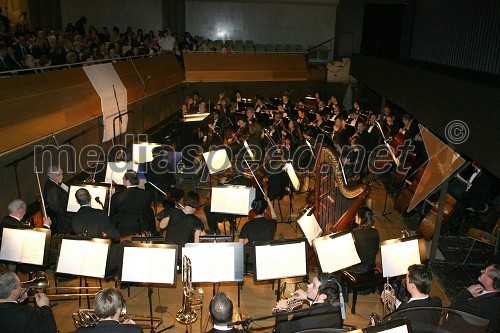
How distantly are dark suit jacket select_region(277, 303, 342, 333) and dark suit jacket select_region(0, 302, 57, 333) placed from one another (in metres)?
2.29

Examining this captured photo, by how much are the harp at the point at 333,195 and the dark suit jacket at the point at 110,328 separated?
3.78 m

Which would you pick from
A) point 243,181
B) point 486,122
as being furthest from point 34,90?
point 486,122

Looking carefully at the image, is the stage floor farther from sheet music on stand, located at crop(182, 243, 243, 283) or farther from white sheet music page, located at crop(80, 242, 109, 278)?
white sheet music page, located at crop(80, 242, 109, 278)

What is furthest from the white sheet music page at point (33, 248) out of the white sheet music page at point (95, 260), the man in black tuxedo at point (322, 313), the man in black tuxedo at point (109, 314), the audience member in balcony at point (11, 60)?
the audience member in balcony at point (11, 60)

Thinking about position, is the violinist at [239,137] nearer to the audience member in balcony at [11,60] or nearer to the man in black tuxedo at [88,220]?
the audience member in balcony at [11,60]

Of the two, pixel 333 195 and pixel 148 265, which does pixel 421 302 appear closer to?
pixel 148 265

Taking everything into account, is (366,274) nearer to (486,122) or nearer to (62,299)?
(486,122)

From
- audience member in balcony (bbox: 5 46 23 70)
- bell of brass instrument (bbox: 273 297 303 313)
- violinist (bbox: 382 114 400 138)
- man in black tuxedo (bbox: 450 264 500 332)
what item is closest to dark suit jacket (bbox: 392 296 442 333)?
man in black tuxedo (bbox: 450 264 500 332)

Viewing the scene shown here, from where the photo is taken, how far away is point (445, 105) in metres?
6.36

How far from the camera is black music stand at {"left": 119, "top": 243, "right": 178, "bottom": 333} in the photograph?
16.5 feet

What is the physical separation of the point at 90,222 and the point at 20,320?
7.81ft

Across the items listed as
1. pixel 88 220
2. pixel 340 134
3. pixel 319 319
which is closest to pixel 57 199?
pixel 88 220

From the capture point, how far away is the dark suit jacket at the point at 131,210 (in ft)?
23.8

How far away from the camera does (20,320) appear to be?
388 centimetres
